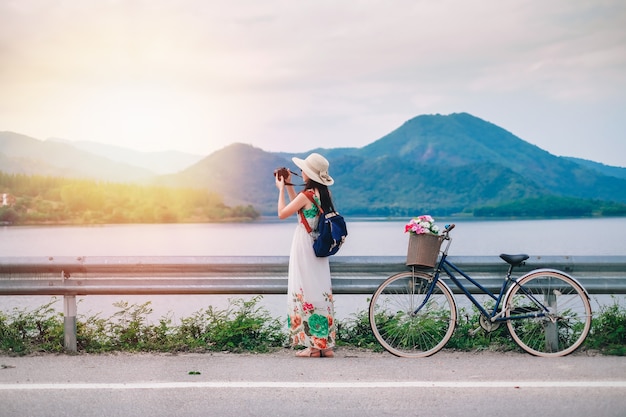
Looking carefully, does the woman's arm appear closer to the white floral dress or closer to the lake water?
the white floral dress

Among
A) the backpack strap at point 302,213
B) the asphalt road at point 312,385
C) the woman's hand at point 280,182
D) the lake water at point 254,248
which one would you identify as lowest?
the lake water at point 254,248

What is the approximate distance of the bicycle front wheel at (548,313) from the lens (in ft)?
21.2

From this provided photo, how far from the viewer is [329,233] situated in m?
6.27

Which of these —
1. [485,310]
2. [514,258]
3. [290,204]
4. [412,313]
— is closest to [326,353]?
[412,313]

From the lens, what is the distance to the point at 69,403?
484cm

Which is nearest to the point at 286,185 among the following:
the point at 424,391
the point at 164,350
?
the point at 164,350

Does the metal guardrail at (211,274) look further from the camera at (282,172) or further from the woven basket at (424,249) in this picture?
the camera at (282,172)

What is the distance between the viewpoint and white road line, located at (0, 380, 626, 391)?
5262 millimetres

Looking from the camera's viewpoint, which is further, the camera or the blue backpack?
the camera

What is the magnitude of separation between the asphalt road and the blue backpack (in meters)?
1.02

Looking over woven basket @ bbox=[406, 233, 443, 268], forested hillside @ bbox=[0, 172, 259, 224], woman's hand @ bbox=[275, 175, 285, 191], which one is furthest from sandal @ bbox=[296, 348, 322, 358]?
forested hillside @ bbox=[0, 172, 259, 224]

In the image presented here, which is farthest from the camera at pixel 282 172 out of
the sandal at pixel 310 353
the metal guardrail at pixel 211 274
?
the sandal at pixel 310 353

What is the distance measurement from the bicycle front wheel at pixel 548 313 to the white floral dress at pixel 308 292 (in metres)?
1.75

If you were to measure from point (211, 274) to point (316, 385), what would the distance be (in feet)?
6.22
